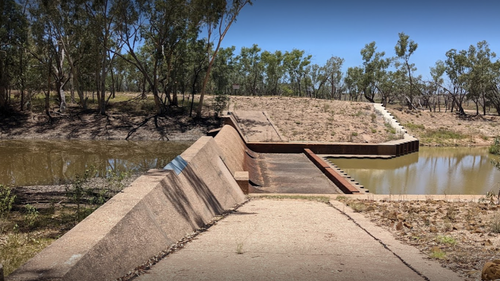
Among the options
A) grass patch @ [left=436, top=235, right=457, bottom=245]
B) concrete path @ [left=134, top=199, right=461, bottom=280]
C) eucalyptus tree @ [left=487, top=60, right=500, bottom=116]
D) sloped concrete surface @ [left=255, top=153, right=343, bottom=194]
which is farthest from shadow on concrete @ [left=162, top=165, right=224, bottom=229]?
eucalyptus tree @ [left=487, top=60, right=500, bottom=116]

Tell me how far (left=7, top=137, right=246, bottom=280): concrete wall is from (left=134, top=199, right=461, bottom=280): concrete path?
30cm

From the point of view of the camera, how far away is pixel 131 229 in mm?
4168

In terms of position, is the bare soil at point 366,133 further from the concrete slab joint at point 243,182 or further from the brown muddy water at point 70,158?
the concrete slab joint at point 243,182

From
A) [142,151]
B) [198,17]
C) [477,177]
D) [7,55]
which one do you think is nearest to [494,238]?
[477,177]

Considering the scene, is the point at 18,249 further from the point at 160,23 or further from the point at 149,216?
the point at 160,23

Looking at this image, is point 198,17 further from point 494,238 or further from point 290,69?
point 290,69

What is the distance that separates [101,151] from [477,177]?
17705 mm

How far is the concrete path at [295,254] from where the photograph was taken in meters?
3.63

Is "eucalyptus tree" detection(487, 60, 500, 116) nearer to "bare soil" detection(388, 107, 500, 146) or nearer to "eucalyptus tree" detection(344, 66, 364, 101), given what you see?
"bare soil" detection(388, 107, 500, 146)

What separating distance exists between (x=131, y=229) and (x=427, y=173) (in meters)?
17.3

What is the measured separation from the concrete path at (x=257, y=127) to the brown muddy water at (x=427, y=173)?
504cm

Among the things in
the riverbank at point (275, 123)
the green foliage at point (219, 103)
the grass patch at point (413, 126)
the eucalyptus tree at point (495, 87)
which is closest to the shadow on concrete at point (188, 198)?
the riverbank at point (275, 123)

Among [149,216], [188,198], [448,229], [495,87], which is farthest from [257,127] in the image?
[495,87]

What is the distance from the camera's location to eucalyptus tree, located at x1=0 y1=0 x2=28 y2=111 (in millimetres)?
23984
